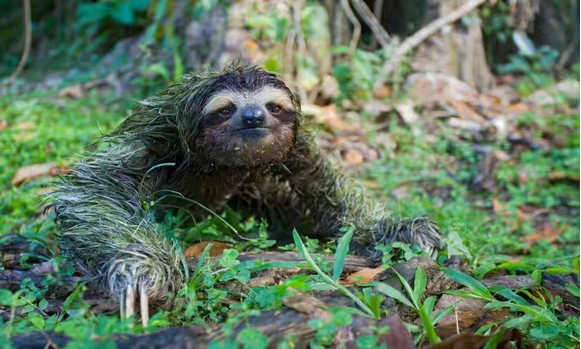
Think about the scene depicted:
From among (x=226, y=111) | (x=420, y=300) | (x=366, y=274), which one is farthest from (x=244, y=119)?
(x=420, y=300)

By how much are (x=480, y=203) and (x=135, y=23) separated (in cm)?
782

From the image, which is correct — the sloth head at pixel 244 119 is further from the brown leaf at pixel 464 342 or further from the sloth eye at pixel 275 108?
the brown leaf at pixel 464 342

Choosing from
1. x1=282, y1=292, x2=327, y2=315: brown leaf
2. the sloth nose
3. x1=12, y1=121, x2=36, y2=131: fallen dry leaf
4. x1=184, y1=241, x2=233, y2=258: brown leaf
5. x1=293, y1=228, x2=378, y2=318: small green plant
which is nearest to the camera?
x1=282, y1=292, x2=327, y2=315: brown leaf

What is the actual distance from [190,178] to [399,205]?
2.19 meters

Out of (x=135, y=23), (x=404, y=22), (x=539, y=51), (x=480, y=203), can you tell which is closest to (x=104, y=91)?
(x=135, y=23)

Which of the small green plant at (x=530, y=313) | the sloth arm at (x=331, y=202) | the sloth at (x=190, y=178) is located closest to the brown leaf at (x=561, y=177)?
the sloth arm at (x=331, y=202)

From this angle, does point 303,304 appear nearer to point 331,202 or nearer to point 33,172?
point 331,202

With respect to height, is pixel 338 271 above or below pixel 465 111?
below

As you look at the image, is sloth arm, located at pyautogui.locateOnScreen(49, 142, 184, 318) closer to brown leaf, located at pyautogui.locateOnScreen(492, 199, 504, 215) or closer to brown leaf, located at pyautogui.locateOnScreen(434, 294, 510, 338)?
brown leaf, located at pyautogui.locateOnScreen(434, 294, 510, 338)

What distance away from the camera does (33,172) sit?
722 centimetres

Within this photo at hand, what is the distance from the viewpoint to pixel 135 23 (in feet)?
41.8

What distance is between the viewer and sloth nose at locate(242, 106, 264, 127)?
175 inches

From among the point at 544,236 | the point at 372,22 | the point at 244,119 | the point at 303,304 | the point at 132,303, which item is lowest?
the point at 544,236

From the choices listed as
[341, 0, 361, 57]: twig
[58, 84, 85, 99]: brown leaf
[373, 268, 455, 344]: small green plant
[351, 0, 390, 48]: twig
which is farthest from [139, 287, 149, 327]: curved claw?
[58, 84, 85, 99]: brown leaf
